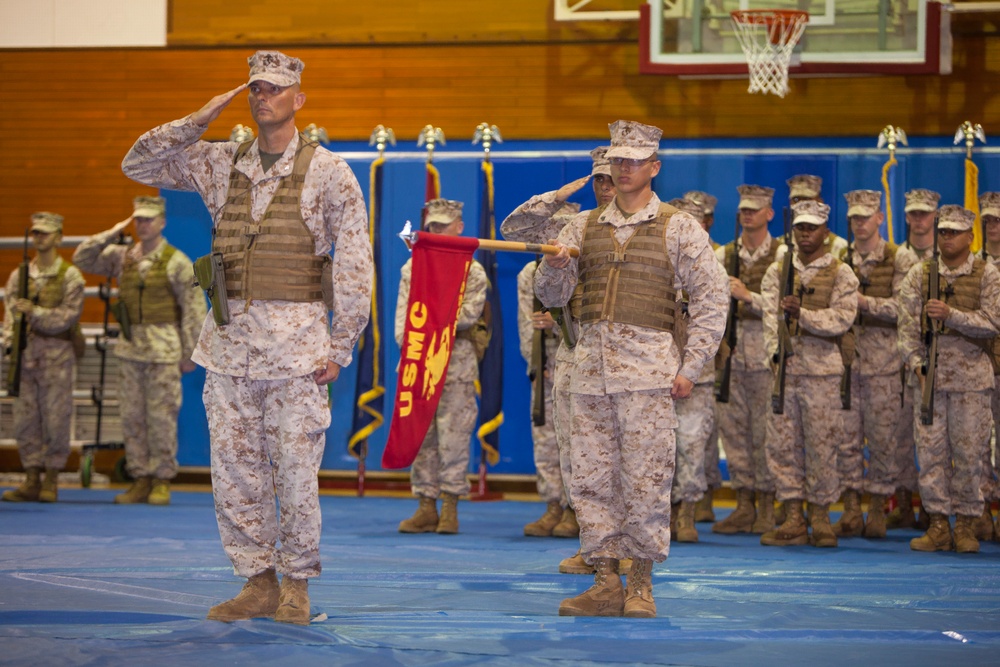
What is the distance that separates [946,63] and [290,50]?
5.77m

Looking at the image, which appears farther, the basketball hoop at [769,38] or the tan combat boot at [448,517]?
the basketball hoop at [769,38]

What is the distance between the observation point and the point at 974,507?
25.7ft

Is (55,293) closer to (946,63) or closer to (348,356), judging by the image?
(348,356)

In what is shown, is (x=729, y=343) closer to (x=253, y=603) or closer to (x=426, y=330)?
(x=426, y=330)

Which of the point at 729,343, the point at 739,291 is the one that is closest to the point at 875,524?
the point at 729,343

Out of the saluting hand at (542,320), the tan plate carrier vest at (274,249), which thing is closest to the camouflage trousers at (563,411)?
the saluting hand at (542,320)

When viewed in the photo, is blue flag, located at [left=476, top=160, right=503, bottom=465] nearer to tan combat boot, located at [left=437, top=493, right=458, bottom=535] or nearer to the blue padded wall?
the blue padded wall

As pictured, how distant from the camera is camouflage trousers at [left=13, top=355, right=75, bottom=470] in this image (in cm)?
1017

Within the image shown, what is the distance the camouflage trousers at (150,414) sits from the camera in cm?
1010

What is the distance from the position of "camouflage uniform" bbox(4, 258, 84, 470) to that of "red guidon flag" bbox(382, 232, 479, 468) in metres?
5.63

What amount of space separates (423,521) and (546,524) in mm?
841

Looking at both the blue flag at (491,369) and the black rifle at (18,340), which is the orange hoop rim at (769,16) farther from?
the black rifle at (18,340)

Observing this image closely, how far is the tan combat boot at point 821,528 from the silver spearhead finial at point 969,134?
346 centimetres

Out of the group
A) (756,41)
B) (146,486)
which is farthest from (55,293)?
(756,41)
